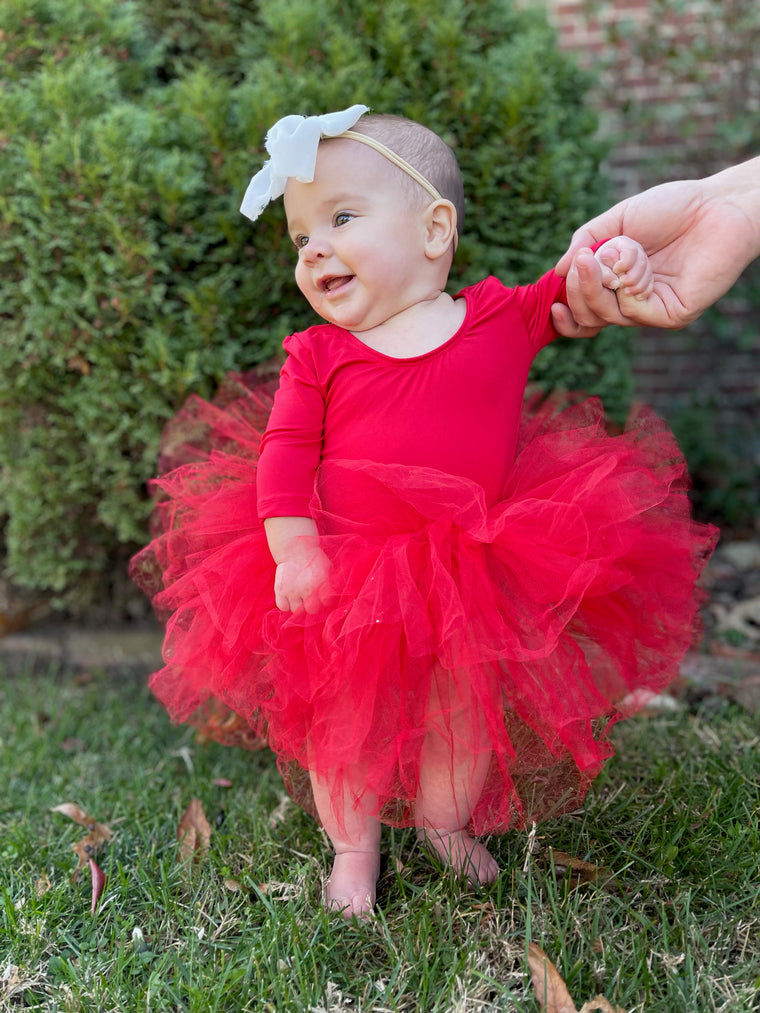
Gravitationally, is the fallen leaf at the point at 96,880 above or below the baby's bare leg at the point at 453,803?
below

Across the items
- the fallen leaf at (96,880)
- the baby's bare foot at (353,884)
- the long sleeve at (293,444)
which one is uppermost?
the long sleeve at (293,444)

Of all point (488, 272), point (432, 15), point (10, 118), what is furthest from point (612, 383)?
point (10, 118)

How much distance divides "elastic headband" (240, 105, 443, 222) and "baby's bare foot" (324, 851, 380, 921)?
1322mm

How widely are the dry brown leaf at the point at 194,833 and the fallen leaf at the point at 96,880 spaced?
169mm

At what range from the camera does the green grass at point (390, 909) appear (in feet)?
4.94

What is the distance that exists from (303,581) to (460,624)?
0.30m

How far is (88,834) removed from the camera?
6.91 feet

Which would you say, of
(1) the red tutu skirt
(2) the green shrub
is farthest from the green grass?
(2) the green shrub

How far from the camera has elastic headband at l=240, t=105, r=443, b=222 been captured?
1.71 metres

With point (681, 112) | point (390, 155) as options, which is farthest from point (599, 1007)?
point (681, 112)

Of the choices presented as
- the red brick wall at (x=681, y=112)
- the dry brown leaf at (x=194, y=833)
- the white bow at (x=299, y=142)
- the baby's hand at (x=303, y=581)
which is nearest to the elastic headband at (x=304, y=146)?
the white bow at (x=299, y=142)

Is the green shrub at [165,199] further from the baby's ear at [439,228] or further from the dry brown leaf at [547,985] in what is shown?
the dry brown leaf at [547,985]

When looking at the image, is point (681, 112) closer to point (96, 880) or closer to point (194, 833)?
point (194, 833)

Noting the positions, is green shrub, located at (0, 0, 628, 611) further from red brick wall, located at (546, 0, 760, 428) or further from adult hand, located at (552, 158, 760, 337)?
red brick wall, located at (546, 0, 760, 428)
